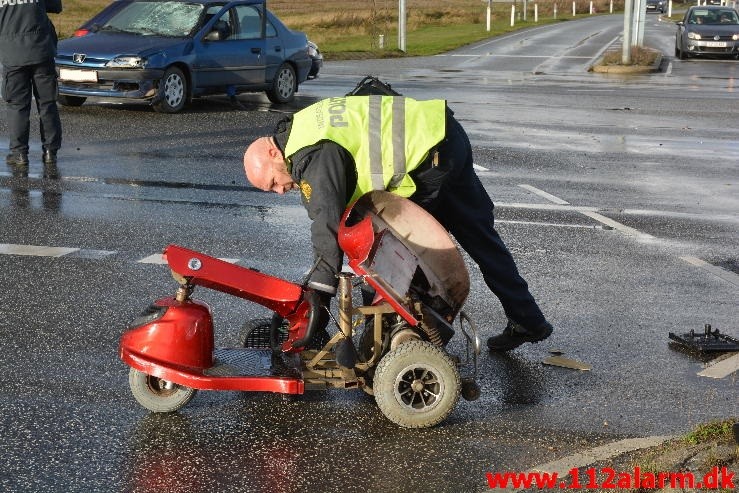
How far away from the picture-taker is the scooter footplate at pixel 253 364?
486 cm

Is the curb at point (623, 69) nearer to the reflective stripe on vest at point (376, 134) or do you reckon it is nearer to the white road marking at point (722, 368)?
the white road marking at point (722, 368)

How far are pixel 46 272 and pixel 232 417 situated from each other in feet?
9.29

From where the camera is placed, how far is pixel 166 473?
4367 millimetres

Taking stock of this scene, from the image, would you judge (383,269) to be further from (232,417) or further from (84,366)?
(84,366)

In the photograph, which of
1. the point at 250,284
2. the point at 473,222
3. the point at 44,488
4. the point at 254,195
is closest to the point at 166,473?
the point at 44,488

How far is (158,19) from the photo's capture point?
16984 millimetres

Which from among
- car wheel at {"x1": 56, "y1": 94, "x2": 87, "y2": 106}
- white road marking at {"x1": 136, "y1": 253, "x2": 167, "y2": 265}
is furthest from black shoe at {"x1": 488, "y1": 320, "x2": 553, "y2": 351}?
car wheel at {"x1": 56, "y1": 94, "x2": 87, "y2": 106}

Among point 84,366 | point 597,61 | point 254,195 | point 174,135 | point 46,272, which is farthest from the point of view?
point 597,61

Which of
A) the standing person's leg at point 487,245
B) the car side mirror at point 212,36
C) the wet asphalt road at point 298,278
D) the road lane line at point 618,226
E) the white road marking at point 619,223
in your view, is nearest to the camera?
the wet asphalt road at point 298,278

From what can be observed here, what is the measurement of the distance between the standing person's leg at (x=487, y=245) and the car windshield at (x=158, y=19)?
11.7m

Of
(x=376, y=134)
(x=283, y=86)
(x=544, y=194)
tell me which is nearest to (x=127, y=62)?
(x=283, y=86)

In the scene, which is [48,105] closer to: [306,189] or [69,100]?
[69,100]

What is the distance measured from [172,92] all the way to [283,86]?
255cm

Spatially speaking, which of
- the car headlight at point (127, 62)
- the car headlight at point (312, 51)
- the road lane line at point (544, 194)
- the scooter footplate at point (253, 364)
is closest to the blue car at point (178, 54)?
the car headlight at point (127, 62)
